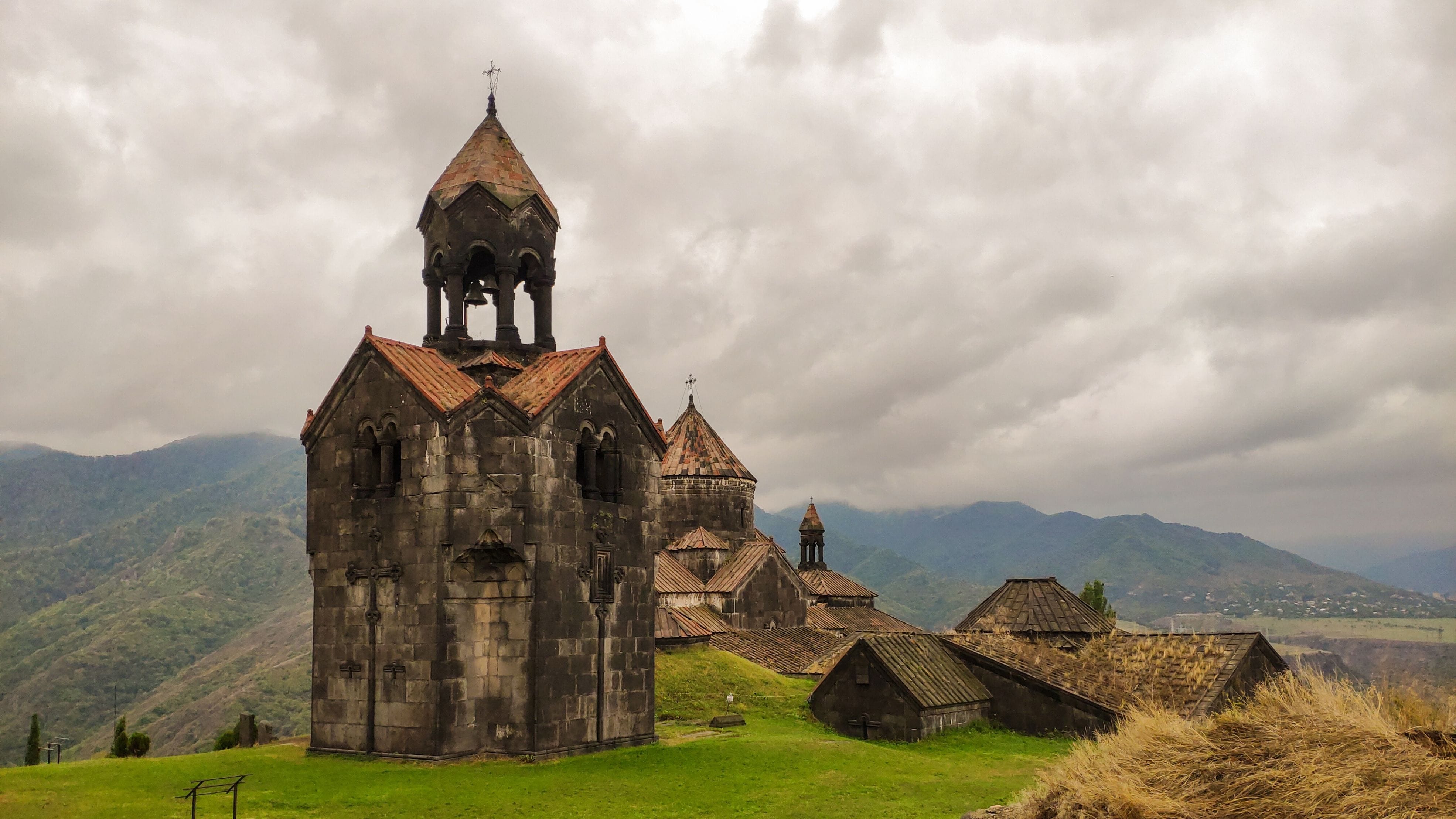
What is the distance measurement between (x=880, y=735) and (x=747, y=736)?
3187mm

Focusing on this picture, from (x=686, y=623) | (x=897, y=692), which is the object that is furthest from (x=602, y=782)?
(x=686, y=623)

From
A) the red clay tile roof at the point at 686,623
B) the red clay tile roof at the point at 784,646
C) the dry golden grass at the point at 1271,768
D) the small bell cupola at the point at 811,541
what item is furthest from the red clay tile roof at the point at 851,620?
the dry golden grass at the point at 1271,768

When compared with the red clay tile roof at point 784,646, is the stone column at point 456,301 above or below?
above

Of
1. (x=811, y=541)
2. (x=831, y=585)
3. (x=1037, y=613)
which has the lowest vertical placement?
(x=1037, y=613)

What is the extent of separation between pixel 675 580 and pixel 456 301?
817 inches

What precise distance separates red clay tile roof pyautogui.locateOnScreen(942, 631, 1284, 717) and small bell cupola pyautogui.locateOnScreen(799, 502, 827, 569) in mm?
31840

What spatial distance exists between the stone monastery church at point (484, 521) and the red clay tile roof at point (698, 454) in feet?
74.6

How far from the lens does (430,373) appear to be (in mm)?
21469

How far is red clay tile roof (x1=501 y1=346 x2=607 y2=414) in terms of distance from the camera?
69.2ft

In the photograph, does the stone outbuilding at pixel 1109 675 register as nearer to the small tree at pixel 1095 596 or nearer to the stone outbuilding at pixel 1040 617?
the stone outbuilding at pixel 1040 617

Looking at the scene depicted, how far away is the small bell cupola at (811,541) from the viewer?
60375 millimetres

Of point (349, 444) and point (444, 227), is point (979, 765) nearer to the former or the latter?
point (349, 444)

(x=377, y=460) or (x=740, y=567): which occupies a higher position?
(x=377, y=460)

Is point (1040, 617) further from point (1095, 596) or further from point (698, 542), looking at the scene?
point (1095, 596)
